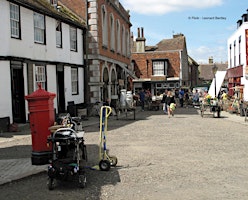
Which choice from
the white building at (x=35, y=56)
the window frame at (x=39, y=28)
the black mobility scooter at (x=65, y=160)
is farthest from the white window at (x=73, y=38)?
the black mobility scooter at (x=65, y=160)

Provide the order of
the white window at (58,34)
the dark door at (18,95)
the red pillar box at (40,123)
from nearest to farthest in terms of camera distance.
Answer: the red pillar box at (40,123)
the dark door at (18,95)
the white window at (58,34)

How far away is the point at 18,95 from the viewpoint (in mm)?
15211

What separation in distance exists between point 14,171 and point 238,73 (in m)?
22.6

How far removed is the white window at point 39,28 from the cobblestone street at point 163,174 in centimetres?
813

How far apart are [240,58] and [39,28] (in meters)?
16.0

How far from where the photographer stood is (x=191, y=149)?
9.57 meters

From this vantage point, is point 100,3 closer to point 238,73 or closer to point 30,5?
point 30,5

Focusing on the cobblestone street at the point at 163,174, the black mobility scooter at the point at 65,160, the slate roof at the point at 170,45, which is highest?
the slate roof at the point at 170,45

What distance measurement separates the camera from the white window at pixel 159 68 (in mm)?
47031

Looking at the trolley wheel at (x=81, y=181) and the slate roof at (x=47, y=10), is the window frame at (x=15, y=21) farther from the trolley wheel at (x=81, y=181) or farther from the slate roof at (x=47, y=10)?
the trolley wheel at (x=81, y=181)

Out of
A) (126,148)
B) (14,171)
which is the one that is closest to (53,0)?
(126,148)

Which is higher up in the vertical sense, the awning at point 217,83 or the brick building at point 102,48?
the brick building at point 102,48

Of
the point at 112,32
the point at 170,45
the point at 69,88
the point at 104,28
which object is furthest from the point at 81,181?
the point at 170,45

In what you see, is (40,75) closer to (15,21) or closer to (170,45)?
(15,21)
